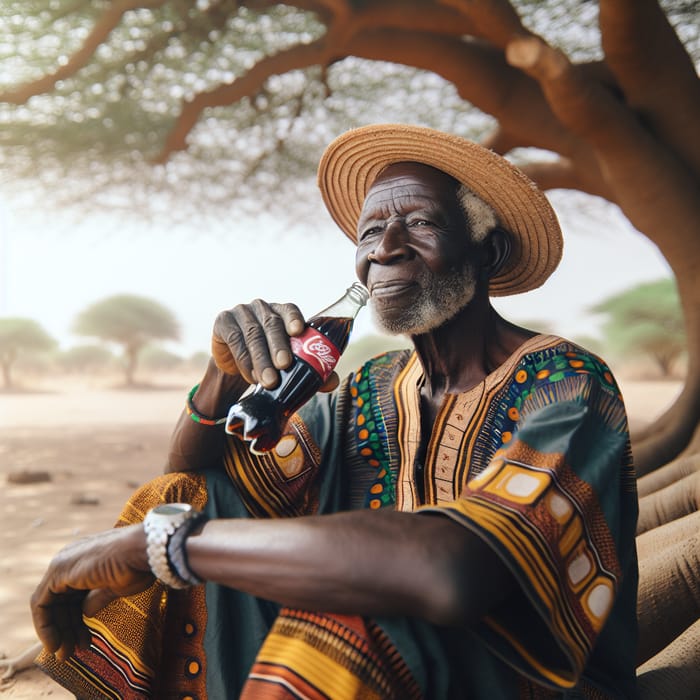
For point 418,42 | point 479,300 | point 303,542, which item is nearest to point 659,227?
point 418,42

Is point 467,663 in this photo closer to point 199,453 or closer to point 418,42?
point 199,453

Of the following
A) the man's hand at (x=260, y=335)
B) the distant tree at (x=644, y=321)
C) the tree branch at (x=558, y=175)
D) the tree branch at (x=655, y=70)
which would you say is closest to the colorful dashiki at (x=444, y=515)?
the man's hand at (x=260, y=335)

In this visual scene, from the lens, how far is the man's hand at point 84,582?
140cm

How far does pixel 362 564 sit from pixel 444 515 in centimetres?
17

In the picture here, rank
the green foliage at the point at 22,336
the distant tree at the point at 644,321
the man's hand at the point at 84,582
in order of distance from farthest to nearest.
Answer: the green foliage at the point at 22,336 < the distant tree at the point at 644,321 < the man's hand at the point at 84,582

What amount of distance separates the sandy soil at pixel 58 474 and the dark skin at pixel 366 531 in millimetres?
1188

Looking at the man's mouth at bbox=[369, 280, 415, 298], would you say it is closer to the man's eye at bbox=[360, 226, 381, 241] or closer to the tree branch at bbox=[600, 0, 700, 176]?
the man's eye at bbox=[360, 226, 381, 241]

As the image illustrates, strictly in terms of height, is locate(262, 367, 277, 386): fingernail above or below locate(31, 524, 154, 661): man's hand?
above

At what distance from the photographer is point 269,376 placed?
4.73 ft

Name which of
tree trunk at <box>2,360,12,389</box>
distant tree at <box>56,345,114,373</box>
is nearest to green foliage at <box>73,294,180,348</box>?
tree trunk at <box>2,360,12,389</box>

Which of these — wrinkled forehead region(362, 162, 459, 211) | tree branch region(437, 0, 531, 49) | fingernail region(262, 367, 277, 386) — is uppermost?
tree branch region(437, 0, 531, 49)

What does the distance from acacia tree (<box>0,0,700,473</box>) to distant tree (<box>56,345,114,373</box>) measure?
1929 centimetres

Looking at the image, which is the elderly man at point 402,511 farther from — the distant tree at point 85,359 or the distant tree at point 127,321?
the distant tree at point 85,359

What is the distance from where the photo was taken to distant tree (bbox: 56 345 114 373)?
26.6m
